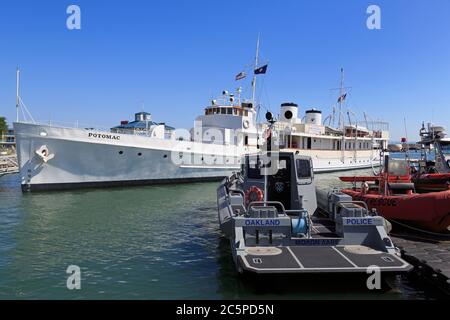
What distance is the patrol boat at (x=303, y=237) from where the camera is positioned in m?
6.78

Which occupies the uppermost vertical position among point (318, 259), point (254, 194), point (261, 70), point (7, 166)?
point (261, 70)

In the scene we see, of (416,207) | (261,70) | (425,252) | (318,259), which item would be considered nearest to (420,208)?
(416,207)

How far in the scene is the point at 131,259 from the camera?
32.0ft

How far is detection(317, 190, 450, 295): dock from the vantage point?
7617 millimetres

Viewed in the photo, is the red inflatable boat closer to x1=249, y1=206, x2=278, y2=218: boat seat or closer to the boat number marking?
x1=249, y1=206, x2=278, y2=218: boat seat

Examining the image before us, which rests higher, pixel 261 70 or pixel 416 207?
pixel 261 70

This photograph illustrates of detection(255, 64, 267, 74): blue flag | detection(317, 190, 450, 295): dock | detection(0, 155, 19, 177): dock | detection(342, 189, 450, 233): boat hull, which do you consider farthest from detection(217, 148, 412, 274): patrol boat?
detection(0, 155, 19, 177): dock

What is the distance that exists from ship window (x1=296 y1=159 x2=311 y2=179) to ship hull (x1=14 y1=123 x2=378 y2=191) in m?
16.7

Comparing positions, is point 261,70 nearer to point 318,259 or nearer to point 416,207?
point 416,207

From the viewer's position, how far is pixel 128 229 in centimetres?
1327

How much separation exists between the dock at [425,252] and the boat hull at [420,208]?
0.94ft

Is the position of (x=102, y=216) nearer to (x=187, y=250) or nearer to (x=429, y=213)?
(x=187, y=250)

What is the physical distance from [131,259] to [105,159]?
52.7 feet
